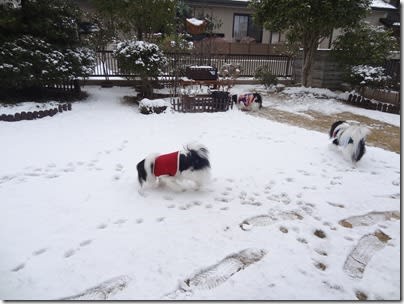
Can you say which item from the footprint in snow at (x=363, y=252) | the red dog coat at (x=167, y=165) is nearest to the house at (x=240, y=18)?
the red dog coat at (x=167, y=165)

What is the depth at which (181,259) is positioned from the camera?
7.77ft

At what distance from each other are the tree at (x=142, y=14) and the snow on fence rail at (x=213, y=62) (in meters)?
1.19

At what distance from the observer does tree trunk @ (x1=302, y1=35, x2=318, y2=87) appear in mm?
10023

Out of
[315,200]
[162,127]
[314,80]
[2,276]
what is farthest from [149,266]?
[314,80]

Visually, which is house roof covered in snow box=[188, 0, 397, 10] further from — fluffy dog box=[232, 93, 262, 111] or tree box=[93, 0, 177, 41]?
fluffy dog box=[232, 93, 262, 111]

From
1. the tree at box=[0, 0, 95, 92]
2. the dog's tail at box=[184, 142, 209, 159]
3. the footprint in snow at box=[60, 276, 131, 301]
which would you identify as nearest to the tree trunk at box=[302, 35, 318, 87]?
the tree at box=[0, 0, 95, 92]

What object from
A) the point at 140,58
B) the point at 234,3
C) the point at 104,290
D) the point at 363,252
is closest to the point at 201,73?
the point at 140,58

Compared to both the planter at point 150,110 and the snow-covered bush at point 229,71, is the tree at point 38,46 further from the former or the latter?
the snow-covered bush at point 229,71

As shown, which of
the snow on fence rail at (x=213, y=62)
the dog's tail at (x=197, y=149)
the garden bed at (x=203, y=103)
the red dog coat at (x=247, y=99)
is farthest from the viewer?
the snow on fence rail at (x=213, y=62)

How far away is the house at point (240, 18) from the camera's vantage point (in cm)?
1627

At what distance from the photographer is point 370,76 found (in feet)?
29.0

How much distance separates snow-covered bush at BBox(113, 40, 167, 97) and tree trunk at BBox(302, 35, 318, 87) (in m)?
5.45

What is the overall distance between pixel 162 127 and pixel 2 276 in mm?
4460

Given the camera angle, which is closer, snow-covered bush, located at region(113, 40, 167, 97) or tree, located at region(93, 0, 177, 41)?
snow-covered bush, located at region(113, 40, 167, 97)
